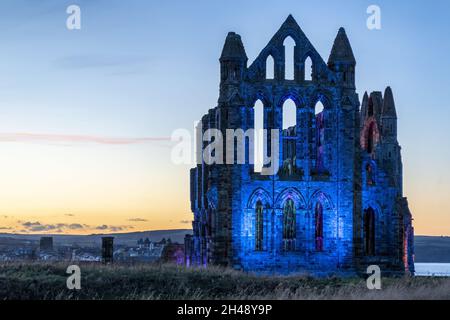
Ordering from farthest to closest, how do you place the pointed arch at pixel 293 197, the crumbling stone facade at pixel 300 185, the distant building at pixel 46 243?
the distant building at pixel 46 243 < the pointed arch at pixel 293 197 < the crumbling stone facade at pixel 300 185

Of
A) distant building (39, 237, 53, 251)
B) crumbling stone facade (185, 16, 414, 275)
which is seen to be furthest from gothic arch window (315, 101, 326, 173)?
distant building (39, 237, 53, 251)

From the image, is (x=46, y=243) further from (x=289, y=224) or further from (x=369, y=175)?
(x=369, y=175)

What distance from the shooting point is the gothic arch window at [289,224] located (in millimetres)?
50094

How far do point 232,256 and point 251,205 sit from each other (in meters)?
2.95

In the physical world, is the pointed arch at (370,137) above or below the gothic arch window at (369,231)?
above

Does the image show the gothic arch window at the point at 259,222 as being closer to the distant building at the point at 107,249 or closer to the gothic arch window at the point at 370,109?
the distant building at the point at 107,249

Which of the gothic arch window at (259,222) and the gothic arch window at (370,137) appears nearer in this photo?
the gothic arch window at (259,222)

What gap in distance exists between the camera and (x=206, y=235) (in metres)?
51.9

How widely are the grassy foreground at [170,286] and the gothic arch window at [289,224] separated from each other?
9.91 metres

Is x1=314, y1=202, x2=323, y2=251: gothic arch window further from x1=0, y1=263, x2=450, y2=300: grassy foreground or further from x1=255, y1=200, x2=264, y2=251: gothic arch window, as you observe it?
x1=0, y1=263, x2=450, y2=300: grassy foreground

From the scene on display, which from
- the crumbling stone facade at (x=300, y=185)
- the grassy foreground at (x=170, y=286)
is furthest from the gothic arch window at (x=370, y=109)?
the grassy foreground at (x=170, y=286)
